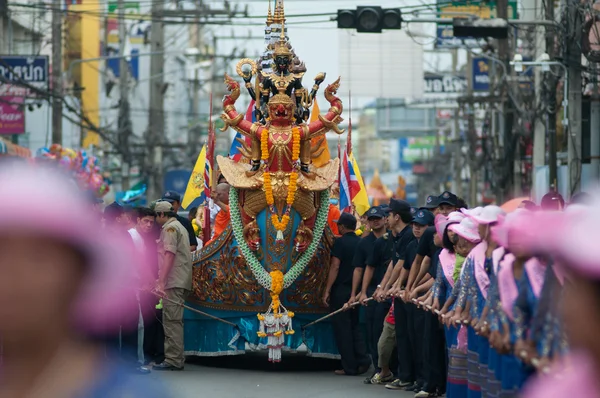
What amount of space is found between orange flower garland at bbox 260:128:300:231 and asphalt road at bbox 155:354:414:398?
1681 mm

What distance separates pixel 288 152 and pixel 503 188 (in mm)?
27429

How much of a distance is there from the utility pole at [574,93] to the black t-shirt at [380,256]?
9627mm

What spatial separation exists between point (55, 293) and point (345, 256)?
1130 cm

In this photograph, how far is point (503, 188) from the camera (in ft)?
132

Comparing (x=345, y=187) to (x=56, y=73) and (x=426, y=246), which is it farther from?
(x=56, y=73)

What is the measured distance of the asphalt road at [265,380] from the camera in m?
12.5

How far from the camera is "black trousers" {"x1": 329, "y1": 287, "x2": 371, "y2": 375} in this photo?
14.0 m

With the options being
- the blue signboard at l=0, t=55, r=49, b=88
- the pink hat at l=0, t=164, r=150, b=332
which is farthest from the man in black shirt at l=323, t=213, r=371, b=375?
the blue signboard at l=0, t=55, r=49, b=88

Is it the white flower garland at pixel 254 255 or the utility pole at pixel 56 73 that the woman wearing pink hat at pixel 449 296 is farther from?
the utility pole at pixel 56 73

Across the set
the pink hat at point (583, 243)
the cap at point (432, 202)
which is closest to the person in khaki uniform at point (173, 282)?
the cap at point (432, 202)

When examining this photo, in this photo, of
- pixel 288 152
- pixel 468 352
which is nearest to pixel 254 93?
pixel 288 152

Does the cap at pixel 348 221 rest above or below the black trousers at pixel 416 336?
above

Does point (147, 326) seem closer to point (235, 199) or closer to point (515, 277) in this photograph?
point (235, 199)

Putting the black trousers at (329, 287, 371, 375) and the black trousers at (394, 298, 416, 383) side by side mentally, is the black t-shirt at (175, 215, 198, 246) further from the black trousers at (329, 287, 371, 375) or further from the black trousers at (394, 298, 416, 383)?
the black trousers at (394, 298, 416, 383)
